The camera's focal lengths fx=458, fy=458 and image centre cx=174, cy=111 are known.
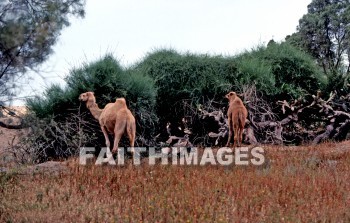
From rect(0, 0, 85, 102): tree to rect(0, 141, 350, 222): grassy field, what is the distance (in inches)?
75.5

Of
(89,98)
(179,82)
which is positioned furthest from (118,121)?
(179,82)

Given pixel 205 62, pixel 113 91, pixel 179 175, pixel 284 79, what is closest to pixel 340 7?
pixel 284 79

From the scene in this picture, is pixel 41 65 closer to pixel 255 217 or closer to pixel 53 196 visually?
pixel 53 196

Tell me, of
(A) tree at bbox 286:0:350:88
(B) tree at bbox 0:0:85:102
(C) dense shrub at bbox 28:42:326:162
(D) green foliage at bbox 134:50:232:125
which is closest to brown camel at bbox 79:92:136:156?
(B) tree at bbox 0:0:85:102

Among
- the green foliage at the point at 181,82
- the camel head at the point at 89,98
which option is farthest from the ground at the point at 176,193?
the green foliage at the point at 181,82

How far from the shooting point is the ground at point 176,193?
5.88 metres

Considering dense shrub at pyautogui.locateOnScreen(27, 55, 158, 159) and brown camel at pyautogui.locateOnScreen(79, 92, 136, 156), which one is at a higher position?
dense shrub at pyautogui.locateOnScreen(27, 55, 158, 159)

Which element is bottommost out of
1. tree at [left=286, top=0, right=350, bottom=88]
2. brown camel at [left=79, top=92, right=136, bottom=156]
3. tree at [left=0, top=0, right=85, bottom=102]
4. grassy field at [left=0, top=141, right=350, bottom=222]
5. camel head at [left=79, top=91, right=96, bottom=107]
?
grassy field at [left=0, top=141, right=350, bottom=222]

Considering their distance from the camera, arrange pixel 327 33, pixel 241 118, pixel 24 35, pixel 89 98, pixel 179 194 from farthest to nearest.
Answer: pixel 327 33
pixel 241 118
pixel 89 98
pixel 24 35
pixel 179 194

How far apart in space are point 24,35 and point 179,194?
12.5ft

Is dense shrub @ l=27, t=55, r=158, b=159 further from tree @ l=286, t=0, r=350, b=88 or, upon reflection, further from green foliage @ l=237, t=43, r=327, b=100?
tree @ l=286, t=0, r=350, b=88

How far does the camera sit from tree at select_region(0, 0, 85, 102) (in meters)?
7.82

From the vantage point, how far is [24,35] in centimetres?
786

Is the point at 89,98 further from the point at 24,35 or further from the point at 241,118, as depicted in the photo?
the point at 241,118
